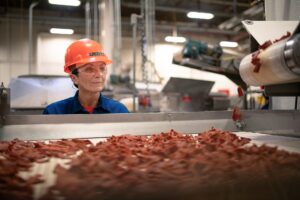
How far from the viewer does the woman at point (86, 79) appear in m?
1.84

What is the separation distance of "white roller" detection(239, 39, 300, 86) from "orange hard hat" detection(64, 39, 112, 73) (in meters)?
0.90

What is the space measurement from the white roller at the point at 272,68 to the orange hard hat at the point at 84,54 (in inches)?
35.6

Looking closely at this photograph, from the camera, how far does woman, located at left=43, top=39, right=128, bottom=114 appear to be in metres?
1.84

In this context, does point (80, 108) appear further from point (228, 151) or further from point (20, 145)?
point (228, 151)

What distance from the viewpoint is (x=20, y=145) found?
1.08 m

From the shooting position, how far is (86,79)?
1.84 metres

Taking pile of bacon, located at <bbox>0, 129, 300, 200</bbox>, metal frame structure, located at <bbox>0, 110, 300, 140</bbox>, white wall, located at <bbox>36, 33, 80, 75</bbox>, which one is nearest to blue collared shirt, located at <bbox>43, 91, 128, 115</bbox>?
metal frame structure, located at <bbox>0, 110, 300, 140</bbox>

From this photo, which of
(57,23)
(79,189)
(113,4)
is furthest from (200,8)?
(79,189)

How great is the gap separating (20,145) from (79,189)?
0.63m

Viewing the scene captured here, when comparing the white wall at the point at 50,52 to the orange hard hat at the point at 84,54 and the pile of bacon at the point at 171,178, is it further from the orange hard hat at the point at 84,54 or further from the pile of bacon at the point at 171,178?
the pile of bacon at the point at 171,178

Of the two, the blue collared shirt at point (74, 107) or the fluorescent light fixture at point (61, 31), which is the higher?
the fluorescent light fixture at point (61, 31)

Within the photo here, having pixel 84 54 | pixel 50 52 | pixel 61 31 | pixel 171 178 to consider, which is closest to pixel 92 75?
pixel 84 54

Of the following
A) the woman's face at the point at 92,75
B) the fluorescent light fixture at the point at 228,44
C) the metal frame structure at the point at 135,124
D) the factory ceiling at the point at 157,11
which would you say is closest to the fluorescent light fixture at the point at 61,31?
the factory ceiling at the point at 157,11

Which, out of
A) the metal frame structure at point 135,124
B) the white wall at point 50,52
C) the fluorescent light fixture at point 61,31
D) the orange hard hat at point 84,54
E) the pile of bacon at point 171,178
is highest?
the fluorescent light fixture at point 61,31
